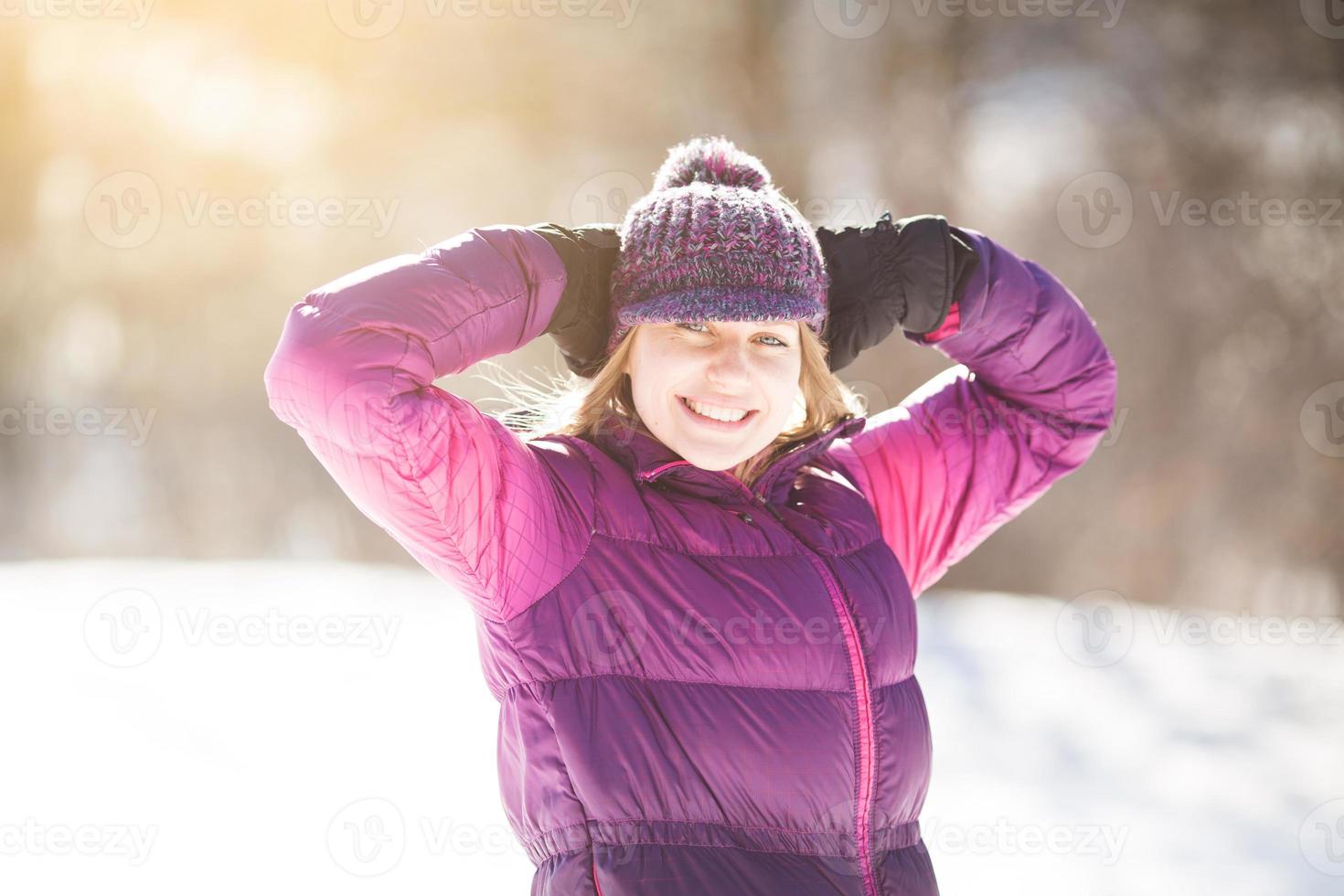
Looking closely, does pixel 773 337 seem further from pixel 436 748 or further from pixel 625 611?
pixel 436 748

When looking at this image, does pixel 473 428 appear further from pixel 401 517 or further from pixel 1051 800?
pixel 1051 800

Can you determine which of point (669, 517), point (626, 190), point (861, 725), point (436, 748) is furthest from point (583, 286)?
point (626, 190)

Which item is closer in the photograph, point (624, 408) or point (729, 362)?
point (729, 362)


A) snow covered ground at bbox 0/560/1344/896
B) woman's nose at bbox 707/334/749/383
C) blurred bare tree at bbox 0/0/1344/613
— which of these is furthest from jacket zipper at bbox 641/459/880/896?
blurred bare tree at bbox 0/0/1344/613

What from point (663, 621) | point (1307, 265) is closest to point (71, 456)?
point (663, 621)

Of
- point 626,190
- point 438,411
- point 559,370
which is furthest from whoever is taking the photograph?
point 626,190

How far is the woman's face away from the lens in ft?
3.40

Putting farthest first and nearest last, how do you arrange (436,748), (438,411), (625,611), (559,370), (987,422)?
(559,370)
(436,748)
(987,422)
(625,611)
(438,411)

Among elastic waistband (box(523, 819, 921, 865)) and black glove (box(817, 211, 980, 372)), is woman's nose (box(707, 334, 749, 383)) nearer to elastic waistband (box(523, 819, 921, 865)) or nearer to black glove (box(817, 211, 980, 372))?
black glove (box(817, 211, 980, 372))

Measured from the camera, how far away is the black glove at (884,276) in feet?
3.89

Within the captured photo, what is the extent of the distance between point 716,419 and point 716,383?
0.14 feet

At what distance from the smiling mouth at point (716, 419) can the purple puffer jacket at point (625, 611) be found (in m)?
0.05

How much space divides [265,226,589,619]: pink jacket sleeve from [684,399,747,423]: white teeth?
0.16 meters

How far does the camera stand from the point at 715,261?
1013 millimetres
